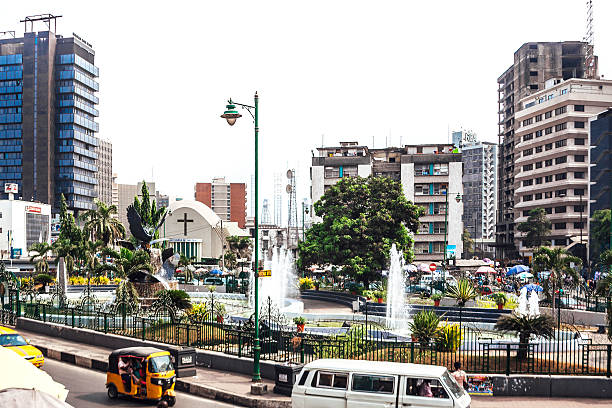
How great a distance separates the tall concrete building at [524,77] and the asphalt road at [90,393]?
93932mm

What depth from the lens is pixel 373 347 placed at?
20.5 m

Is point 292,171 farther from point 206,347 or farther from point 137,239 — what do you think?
point 206,347

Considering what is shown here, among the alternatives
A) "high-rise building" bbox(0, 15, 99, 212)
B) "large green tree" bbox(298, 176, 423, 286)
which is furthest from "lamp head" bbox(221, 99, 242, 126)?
"high-rise building" bbox(0, 15, 99, 212)

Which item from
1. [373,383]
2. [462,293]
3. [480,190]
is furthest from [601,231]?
[480,190]

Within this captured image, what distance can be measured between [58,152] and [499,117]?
295 feet

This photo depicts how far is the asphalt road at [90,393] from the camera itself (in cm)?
1689

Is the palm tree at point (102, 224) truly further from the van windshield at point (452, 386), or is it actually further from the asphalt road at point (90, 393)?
the van windshield at point (452, 386)

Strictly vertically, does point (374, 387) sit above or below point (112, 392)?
above

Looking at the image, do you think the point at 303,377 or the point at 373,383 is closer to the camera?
the point at 373,383

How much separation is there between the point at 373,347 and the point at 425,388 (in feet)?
24.7

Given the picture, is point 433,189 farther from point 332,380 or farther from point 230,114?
point 332,380

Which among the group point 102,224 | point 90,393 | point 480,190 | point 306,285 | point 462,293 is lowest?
point 306,285

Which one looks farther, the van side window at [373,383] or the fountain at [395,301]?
the fountain at [395,301]

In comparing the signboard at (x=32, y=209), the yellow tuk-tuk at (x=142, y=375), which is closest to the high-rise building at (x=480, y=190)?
the signboard at (x=32, y=209)
